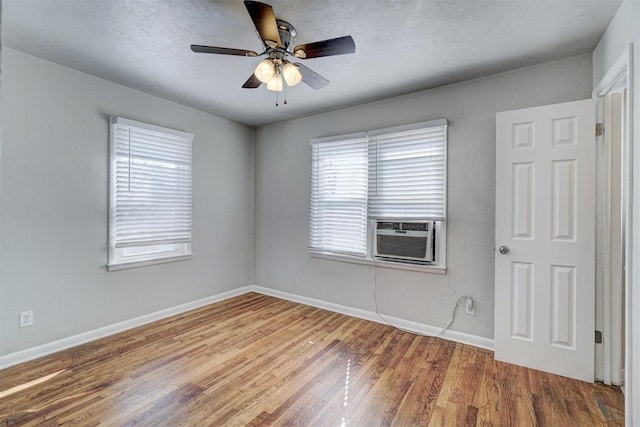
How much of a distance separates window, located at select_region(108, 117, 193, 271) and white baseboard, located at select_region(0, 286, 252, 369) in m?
0.59

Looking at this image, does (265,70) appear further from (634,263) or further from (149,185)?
(634,263)

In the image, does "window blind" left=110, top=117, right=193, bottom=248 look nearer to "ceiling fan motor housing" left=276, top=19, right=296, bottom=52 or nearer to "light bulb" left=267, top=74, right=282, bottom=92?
"light bulb" left=267, top=74, right=282, bottom=92

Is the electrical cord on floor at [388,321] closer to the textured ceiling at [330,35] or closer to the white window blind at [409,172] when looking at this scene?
the white window blind at [409,172]

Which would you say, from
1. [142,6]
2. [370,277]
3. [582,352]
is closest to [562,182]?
[582,352]

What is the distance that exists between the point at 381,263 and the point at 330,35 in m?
2.26

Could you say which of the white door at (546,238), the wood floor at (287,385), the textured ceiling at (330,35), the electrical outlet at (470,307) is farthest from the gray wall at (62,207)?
the white door at (546,238)

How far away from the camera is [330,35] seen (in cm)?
201

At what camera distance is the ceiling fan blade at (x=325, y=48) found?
1.63m

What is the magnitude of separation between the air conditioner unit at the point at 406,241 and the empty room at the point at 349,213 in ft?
0.08

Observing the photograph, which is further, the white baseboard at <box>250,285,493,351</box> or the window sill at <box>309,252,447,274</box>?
the window sill at <box>309,252,447,274</box>

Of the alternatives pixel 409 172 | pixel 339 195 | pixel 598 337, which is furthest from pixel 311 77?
pixel 598 337

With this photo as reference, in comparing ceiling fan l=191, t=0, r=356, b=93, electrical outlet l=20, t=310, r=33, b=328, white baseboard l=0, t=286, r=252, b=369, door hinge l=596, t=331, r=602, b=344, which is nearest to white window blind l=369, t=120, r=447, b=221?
ceiling fan l=191, t=0, r=356, b=93

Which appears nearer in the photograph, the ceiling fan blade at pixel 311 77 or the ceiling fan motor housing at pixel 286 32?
the ceiling fan motor housing at pixel 286 32

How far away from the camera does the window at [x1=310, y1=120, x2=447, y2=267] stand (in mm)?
2824
